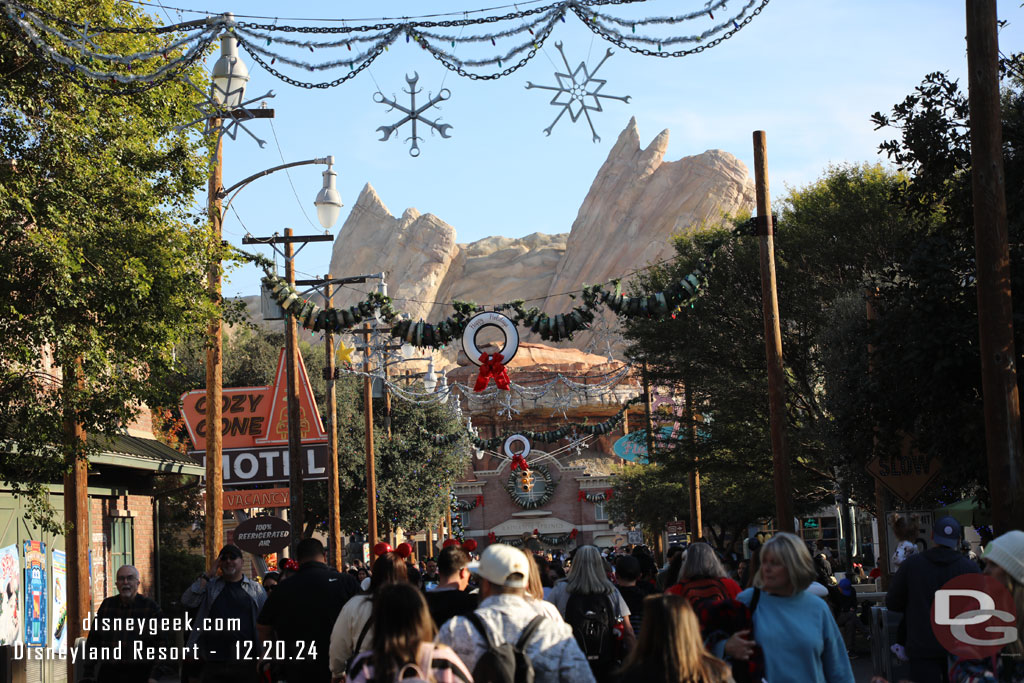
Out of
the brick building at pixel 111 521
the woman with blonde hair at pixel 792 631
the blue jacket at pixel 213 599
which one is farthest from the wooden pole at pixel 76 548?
the woman with blonde hair at pixel 792 631

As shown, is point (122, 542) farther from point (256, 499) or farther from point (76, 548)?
point (76, 548)

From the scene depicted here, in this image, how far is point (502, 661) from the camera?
5.75 meters

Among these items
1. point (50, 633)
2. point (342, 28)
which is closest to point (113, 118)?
point (342, 28)

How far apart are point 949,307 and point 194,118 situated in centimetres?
1033

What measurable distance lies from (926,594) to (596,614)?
2284 millimetres

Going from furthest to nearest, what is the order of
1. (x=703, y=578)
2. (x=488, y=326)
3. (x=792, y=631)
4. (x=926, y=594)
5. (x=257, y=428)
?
(x=257, y=428), (x=488, y=326), (x=926, y=594), (x=703, y=578), (x=792, y=631)

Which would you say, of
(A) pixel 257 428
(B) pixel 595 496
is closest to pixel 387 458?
(A) pixel 257 428

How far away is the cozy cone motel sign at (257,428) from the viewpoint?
24.9 meters

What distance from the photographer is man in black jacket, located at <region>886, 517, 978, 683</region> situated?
25.9ft

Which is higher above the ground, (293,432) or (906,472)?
(293,432)

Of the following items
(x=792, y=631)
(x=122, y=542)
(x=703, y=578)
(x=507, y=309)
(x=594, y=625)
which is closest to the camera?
(x=792, y=631)

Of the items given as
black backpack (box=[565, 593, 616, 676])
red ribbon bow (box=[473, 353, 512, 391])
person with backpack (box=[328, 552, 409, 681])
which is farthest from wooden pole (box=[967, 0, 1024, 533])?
red ribbon bow (box=[473, 353, 512, 391])

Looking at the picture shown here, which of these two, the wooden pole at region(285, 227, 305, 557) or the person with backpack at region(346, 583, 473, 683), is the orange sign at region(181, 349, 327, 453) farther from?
the person with backpack at region(346, 583, 473, 683)

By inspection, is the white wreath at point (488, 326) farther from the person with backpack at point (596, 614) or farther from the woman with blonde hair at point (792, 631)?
the woman with blonde hair at point (792, 631)
